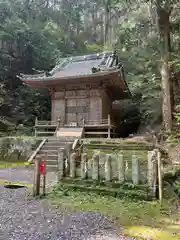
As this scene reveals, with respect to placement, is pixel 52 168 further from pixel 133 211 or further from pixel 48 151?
pixel 133 211

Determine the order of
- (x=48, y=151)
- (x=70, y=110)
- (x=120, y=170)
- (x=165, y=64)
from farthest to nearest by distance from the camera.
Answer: (x=70, y=110), (x=165, y=64), (x=48, y=151), (x=120, y=170)

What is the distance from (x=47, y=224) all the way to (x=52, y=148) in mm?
8466

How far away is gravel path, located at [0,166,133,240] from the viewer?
12.9 ft

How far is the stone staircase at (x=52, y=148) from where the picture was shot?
11309mm

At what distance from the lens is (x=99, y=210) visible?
213 inches

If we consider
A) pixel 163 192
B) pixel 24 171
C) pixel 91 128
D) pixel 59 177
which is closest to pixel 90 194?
pixel 59 177

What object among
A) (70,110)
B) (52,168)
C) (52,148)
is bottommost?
(52,168)

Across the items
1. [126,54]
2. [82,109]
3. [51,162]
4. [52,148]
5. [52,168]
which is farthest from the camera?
[126,54]

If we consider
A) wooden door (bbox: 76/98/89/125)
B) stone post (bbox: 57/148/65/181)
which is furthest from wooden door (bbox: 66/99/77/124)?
stone post (bbox: 57/148/65/181)

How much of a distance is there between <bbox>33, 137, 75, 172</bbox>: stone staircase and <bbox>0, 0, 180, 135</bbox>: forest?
18.3 ft

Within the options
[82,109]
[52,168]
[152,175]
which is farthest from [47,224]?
[82,109]

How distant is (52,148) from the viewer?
12.8m

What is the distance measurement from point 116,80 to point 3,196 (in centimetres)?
1171

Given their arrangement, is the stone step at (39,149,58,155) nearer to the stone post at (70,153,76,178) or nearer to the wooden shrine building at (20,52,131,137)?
the wooden shrine building at (20,52,131,137)
